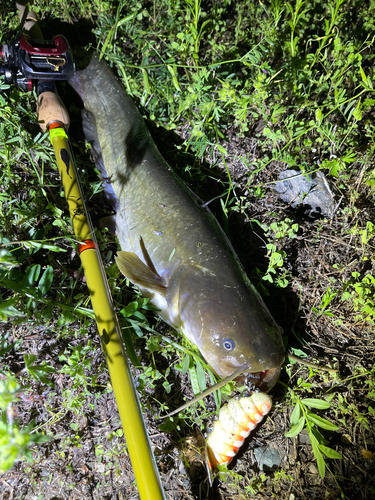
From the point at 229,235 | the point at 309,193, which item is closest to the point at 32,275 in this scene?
the point at 229,235

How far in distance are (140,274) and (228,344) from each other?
2.72 ft

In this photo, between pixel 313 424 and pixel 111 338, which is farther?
pixel 313 424

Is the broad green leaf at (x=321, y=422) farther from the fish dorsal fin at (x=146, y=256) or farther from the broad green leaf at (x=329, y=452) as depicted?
the fish dorsal fin at (x=146, y=256)

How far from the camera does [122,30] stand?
3.85 meters

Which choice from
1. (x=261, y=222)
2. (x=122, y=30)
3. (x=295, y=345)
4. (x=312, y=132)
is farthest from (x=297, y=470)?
(x=122, y=30)

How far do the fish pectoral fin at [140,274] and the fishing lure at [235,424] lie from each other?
957mm

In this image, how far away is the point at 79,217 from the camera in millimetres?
2498

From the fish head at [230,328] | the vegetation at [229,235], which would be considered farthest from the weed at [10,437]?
the fish head at [230,328]

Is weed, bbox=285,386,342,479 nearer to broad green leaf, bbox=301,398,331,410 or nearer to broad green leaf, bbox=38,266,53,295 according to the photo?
broad green leaf, bbox=301,398,331,410

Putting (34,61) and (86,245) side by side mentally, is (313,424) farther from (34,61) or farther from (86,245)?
(34,61)

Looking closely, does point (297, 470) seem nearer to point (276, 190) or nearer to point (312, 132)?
point (276, 190)

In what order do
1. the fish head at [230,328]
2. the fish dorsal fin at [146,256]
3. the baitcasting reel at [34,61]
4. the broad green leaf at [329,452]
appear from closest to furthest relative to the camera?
the fish head at [230,328], the broad green leaf at [329,452], the fish dorsal fin at [146,256], the baitcasting reel at [34,61]

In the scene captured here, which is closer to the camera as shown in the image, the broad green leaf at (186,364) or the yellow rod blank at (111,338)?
the yellow rod blank at (111,338)

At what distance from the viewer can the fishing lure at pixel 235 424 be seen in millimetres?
2354
